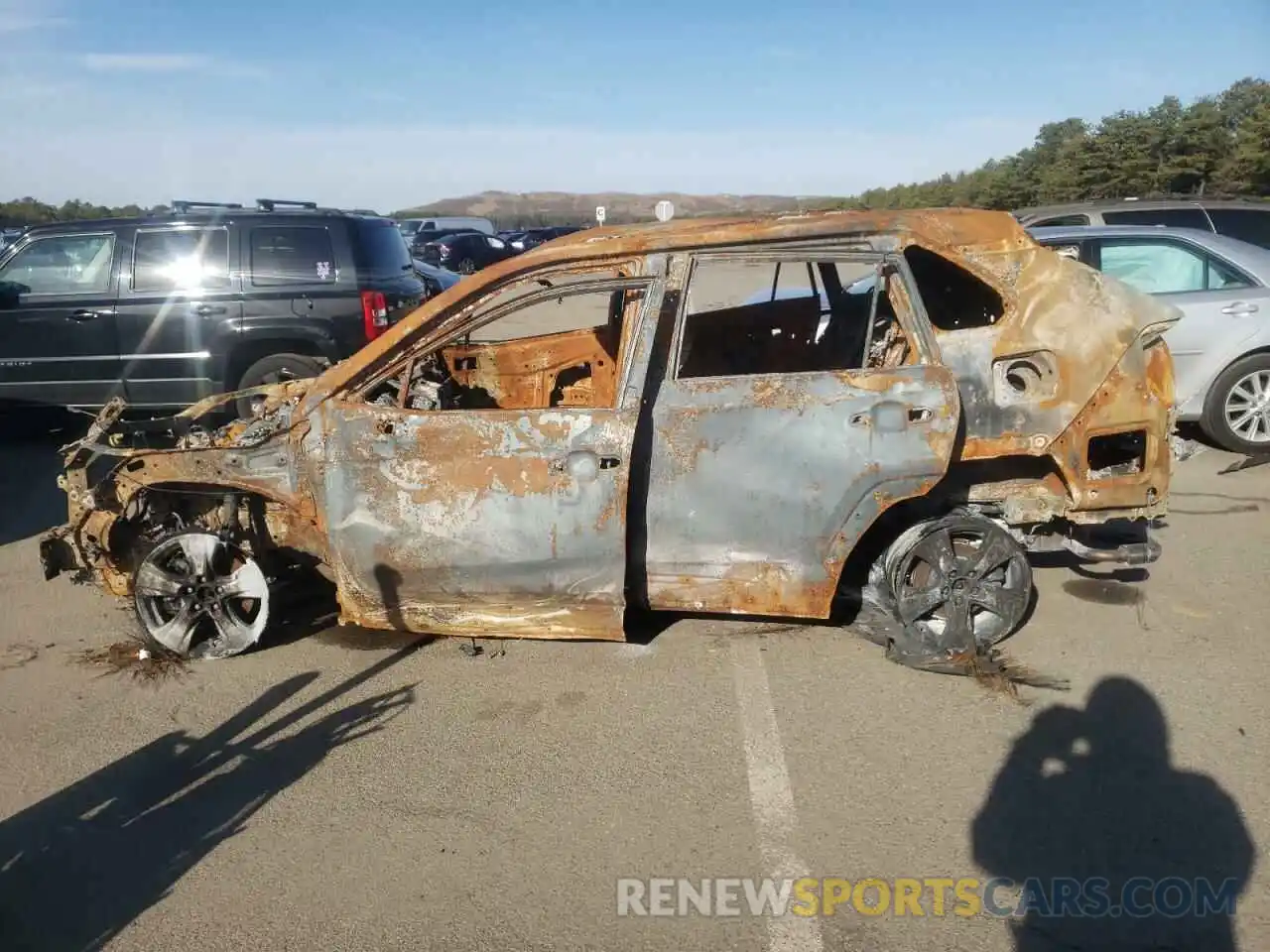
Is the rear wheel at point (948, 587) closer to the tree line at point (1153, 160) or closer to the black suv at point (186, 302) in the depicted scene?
the black suv at point (186, 302)

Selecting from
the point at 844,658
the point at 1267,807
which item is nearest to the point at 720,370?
the point at 844,658

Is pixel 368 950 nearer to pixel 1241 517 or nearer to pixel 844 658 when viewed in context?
pixel 844 658

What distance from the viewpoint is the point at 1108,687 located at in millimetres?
3879

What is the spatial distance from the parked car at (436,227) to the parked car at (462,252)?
215cm

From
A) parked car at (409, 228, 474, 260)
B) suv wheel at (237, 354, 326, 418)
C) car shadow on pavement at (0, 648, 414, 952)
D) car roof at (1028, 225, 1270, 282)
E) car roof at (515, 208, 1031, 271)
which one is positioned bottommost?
car shadow on pavement at (0, 648, 414, 952)

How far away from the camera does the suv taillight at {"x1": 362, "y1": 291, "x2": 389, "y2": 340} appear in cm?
760

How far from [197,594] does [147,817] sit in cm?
130

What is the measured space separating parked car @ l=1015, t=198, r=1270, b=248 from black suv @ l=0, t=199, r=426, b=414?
20.7 feet

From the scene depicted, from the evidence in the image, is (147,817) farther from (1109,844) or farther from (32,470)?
(32,470)

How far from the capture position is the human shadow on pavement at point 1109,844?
263 cm

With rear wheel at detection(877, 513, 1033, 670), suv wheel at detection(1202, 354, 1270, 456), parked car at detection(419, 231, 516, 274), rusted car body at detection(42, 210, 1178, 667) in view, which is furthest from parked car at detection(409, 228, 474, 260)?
rear wheel at detection(877, 513, 1033, 670)

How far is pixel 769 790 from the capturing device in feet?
10.7

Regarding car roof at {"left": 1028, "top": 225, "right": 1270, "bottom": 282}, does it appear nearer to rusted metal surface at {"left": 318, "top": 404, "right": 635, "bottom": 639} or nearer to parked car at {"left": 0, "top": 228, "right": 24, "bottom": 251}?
rusted metal surface at {"left": 318, "top": 404, "right": 635, "bottom": 639}

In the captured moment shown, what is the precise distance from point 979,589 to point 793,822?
161 centimetres
